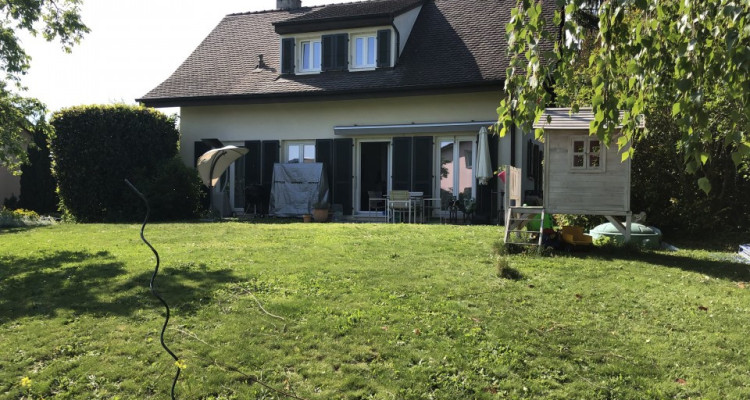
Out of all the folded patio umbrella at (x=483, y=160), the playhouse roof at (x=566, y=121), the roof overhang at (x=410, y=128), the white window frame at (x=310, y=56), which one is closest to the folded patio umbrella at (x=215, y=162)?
the roof overhang at (x=410, y=128)

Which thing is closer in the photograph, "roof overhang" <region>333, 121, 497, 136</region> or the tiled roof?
"roof overhang" <region>333, 121, 497, 136</region>

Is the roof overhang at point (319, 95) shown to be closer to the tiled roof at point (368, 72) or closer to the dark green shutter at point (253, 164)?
the tiled roof at point (368, 72)

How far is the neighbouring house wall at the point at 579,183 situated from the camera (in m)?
8.11

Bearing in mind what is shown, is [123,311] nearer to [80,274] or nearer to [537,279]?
[80,274]

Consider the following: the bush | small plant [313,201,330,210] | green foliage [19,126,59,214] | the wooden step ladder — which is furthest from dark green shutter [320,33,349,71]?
green foliage [19,126,59,214]

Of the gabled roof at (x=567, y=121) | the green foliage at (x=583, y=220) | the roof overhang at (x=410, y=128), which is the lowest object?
the green foliage at (x=583, y=220)

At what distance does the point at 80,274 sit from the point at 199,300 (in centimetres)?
211

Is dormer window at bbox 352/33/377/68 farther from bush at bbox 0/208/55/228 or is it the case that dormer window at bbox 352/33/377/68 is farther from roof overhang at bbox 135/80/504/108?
bush at bbox 0/208/55/228

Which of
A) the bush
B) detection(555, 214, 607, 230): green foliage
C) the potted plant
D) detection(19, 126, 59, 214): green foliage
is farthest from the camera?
detection(19, 126, 59, 214): green foliage

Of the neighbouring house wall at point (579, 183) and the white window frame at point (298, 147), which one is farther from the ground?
the white window frame at point (298, 147)

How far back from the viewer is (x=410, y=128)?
46.2ft

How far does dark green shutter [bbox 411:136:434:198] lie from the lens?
1401 cm

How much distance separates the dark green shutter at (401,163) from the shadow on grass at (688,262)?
698cm

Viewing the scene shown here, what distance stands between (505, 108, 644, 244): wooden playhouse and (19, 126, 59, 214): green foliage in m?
19.4
